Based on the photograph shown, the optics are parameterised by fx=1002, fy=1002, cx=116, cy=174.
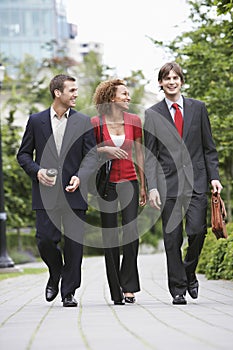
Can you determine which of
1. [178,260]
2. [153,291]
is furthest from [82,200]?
[153,291]

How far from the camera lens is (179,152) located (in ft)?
31.4

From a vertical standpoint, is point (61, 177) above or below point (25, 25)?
below

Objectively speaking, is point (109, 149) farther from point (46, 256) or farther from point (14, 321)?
point (14, 321)

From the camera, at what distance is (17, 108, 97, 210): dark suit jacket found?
957 cm

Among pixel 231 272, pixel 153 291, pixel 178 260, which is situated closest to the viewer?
pixel 178 260

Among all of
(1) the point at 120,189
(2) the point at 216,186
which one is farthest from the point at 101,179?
(2) the point at 216,186

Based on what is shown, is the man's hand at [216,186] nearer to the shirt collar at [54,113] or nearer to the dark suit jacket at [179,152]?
the dark suit jacket at [179,152]

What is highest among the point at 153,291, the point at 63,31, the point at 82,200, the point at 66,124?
the point at 63,31

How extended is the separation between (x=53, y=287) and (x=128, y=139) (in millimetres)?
1628

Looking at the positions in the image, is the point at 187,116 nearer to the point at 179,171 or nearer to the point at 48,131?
the point at 179,171

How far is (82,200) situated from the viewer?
9555 millimetres

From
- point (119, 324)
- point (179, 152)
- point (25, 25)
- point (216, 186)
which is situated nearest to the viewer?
point (119, 324)

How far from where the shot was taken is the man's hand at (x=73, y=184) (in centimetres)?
938

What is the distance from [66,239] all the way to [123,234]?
1.84ft
